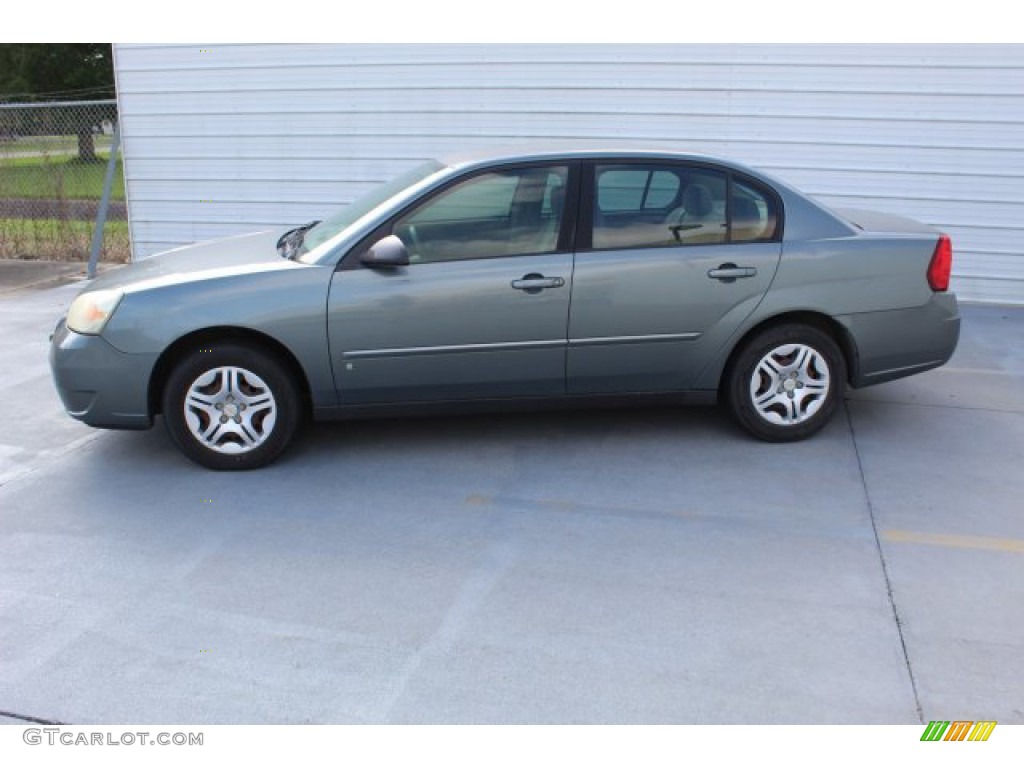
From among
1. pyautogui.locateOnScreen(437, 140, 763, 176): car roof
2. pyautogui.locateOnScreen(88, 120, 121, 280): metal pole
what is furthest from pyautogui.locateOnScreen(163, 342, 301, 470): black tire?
pyautogui.locateOnScreen(88, 120, 121, 280): metal pole

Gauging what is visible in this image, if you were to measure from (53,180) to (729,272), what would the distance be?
8.70 meters

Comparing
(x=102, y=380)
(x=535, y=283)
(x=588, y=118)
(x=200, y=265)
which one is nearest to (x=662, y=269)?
(x=535, y=283)

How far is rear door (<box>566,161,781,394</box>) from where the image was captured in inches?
199

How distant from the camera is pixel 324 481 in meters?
4.93

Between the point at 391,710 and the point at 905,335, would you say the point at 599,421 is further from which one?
the point at 391,710

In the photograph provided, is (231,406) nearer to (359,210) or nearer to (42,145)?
(359,210)

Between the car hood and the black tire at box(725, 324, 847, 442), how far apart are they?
2.41m

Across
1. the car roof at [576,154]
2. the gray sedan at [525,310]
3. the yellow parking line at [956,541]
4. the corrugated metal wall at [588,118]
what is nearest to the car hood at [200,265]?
the gray sedan at [525,310]

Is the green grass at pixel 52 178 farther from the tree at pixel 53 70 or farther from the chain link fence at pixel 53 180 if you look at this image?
the tree at pixel 53 70

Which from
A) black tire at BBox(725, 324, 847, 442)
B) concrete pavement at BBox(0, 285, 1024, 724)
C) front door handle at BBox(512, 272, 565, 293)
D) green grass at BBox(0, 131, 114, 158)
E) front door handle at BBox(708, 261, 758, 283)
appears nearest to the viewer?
concrete pavement at BBox(0, 285, 1024, 724)

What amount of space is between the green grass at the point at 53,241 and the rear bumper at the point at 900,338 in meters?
8.28

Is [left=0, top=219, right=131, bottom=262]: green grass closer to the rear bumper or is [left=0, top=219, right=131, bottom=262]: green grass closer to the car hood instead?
the car hood

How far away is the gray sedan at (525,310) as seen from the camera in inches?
192

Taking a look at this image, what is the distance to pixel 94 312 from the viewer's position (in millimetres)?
4891
